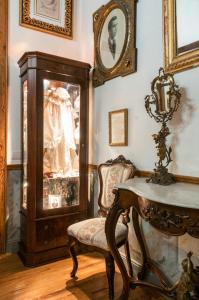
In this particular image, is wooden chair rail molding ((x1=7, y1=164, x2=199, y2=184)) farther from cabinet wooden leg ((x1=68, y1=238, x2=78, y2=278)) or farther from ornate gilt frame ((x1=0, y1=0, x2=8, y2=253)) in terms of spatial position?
cabinet wooden leg ((x1=68, y1=238, x2=78, y2=278))

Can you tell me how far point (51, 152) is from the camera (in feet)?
8.06

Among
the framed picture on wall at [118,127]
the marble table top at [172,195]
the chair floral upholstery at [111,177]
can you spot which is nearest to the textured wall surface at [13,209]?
the chair floral upholstery at [111,177]

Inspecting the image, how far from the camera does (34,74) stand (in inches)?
90.3

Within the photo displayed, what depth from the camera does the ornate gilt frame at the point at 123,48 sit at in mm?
2172

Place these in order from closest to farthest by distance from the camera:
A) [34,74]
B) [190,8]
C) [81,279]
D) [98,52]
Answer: [190,8], [81,279], [34,74], [98,52]

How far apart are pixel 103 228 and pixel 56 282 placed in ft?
2.10

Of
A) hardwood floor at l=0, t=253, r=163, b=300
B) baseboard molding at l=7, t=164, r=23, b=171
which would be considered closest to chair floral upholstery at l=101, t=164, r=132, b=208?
hardwood floor at l=0, t=253, r=163, b=300

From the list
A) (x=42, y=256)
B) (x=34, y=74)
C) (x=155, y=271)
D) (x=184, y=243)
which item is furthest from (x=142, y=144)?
(x=42, y=256)

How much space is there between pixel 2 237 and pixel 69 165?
1023mm

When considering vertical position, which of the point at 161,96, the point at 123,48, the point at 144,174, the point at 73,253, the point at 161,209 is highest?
the point at 123,48

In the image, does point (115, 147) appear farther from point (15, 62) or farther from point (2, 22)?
point (2, 22)

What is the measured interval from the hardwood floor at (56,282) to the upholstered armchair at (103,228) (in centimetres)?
14

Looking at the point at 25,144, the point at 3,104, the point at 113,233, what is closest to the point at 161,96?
the point at 113,233

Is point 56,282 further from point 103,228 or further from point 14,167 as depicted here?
point 14,167
